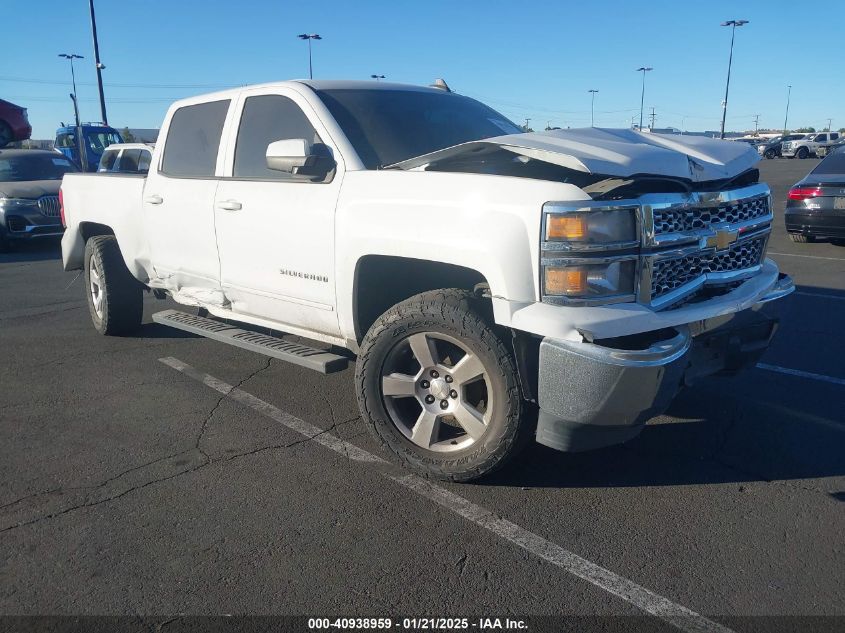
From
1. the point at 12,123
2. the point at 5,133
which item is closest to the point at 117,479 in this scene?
the point at 12,123

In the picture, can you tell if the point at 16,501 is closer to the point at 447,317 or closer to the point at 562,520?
the point at 447,317

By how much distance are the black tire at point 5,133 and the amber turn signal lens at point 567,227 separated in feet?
55.2

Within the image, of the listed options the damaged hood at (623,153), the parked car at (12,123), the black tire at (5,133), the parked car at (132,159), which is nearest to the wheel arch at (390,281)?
the damaged hood at (623,153)

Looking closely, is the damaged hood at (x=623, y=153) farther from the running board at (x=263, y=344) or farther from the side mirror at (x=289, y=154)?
the running board at (x=263, y=344)

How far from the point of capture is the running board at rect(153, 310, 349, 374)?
4156mm

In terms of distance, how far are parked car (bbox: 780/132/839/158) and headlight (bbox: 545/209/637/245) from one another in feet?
173

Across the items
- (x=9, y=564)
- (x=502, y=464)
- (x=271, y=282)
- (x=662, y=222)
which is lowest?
(x=9, y=564)

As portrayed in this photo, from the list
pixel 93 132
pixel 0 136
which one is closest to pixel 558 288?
pixel 0 136

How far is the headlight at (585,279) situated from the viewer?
10.0 ft

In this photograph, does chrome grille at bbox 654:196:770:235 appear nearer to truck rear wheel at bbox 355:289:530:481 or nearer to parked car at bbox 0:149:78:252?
truck rear wheel at bbox 355:289:530:481

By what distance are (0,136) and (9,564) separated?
16.2 meters

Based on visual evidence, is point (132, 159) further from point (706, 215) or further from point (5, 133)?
point (5, 133)

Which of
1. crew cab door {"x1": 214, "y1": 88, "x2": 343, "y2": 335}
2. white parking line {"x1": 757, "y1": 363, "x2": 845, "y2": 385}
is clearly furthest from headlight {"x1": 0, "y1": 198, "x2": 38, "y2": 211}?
white parking line {"x1": 757, "y1": 363, "x2": 845, "y2": 385}

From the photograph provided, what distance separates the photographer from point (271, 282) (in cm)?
452
